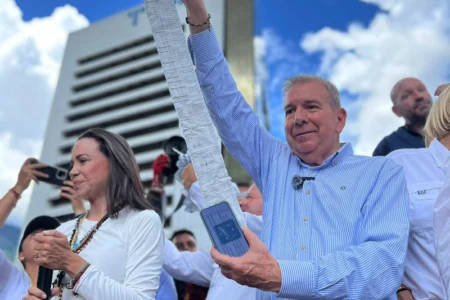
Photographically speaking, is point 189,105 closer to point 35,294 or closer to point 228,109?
point 228,109

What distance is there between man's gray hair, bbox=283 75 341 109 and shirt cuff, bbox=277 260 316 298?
803 millimetres

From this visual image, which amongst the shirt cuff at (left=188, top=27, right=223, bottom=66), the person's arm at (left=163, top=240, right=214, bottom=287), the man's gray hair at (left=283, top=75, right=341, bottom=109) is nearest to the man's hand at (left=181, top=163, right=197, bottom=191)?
the person's arm at (left=163, top=240, right=214, bottom=287)

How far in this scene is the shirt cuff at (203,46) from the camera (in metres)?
1.79

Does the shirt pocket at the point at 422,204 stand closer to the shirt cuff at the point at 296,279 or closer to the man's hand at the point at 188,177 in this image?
the shirt cuff at the point at 296,279

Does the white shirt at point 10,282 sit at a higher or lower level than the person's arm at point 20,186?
lower

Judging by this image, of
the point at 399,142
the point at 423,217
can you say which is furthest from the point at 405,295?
the point at 399,142

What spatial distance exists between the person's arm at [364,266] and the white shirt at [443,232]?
0.11 meters

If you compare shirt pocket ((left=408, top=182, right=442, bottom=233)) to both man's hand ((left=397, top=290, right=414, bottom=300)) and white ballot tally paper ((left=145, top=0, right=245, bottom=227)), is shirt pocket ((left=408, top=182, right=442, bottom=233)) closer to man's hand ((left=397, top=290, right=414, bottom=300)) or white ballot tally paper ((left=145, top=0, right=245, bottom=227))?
man's hand ((left=397, top=290, right=414, bottom=300))

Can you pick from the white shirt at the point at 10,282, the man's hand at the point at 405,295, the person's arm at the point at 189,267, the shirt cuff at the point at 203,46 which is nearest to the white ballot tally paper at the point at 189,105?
the shirt cuff at the point at 203,46

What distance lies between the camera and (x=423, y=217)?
1833mm

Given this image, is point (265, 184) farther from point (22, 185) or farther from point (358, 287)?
point (22, 185)

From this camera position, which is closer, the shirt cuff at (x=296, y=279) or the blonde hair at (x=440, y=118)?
the shirt cuff at (x=296, y=279)

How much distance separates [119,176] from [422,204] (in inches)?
47.1

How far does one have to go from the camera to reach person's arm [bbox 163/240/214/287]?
3.20m
